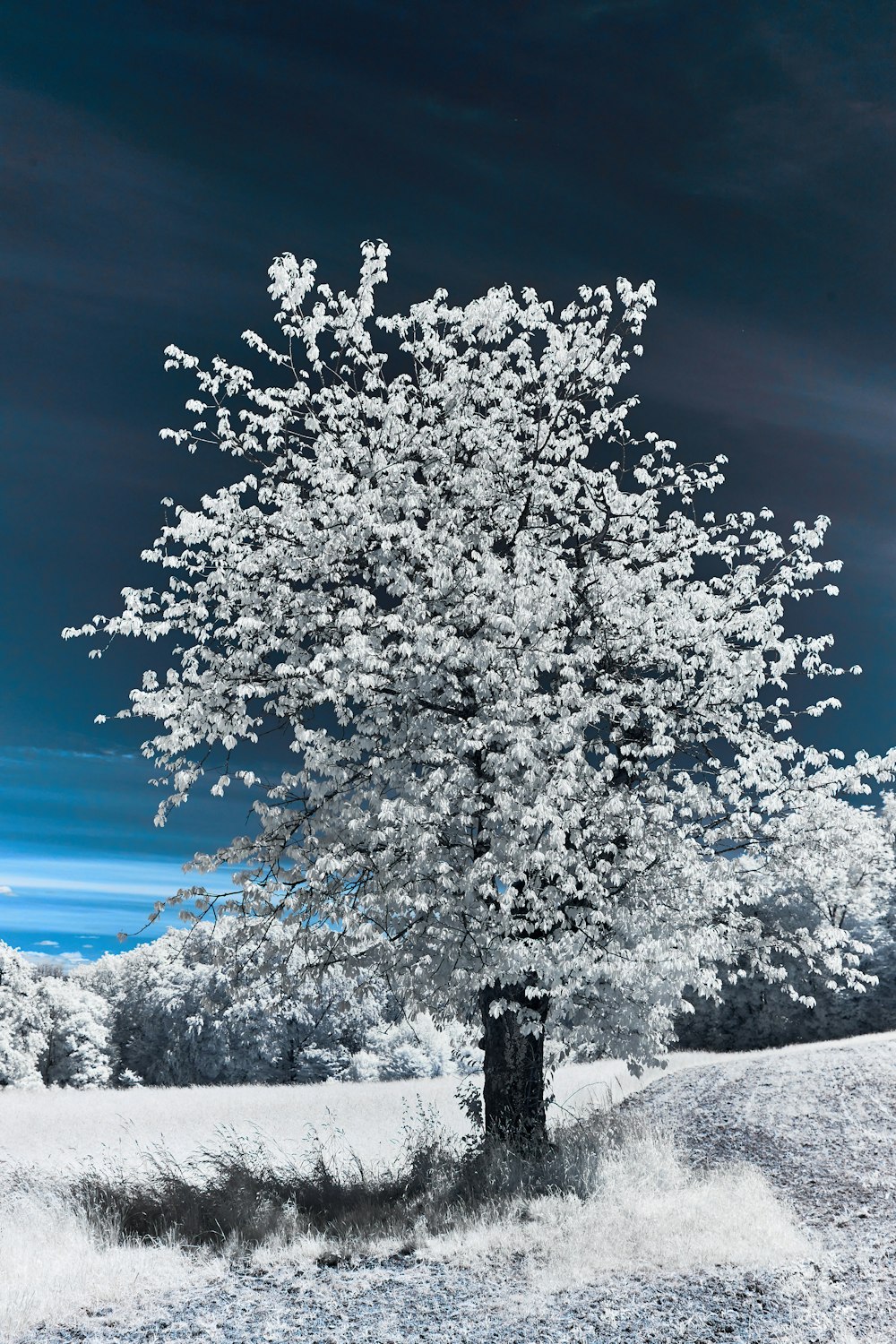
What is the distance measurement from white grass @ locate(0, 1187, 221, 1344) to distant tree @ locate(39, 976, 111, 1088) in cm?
6038

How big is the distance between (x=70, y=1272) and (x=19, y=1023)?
59725mm

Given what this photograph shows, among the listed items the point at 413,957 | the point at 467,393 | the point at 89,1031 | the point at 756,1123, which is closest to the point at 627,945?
the point at 413,957

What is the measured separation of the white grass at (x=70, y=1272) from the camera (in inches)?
310

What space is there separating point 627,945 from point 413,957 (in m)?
3.01

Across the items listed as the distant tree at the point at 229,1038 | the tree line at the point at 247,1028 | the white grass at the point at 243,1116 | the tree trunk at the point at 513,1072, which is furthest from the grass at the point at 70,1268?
the tree line at the point at 247,1028

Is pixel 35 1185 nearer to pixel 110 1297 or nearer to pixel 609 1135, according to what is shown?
pixel 110 1297

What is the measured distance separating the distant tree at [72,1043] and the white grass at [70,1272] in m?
60.4

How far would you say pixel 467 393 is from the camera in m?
14.4

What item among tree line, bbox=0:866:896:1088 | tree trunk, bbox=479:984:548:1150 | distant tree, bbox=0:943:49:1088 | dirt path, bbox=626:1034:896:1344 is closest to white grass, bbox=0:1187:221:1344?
tree trunk, bbox=479:984:548:1150

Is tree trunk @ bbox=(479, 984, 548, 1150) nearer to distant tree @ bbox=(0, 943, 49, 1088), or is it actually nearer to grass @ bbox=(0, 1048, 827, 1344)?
grass @ bbox=(0, 1048, 827, 1344)

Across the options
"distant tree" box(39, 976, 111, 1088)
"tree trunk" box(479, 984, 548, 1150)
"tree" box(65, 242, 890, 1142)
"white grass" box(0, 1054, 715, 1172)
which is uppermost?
"tree" box(65, 242, 890, 1142)

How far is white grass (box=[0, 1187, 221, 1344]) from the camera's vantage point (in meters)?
7.87

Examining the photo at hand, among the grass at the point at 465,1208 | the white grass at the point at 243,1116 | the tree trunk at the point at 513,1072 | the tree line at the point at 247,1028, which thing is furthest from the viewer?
the tree line at the point at 247,1028

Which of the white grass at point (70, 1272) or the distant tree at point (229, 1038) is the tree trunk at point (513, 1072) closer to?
the white grass at point (70, 1272)
